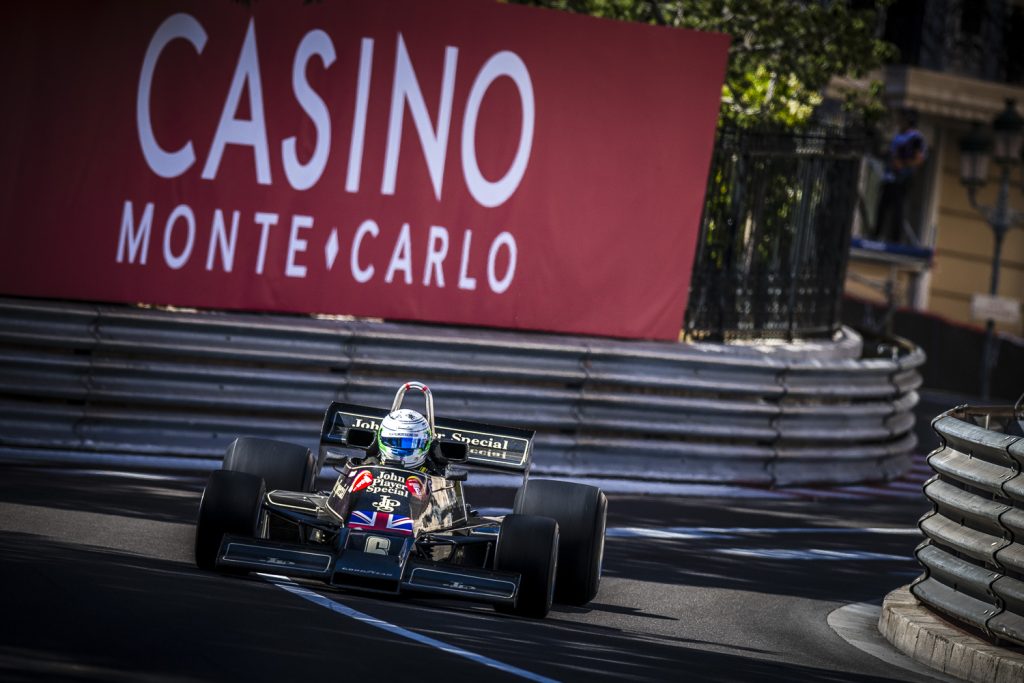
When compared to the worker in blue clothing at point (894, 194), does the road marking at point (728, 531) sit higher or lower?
lower

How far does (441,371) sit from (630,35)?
3.16 meters

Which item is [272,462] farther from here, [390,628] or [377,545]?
[390,628]

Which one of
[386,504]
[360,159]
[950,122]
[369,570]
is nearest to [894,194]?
[950,122]

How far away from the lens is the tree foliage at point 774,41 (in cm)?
1795

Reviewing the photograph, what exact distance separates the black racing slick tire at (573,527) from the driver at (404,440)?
1.78 ft

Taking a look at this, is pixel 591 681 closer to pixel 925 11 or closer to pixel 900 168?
pixel 900 168

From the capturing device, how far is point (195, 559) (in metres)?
8.33

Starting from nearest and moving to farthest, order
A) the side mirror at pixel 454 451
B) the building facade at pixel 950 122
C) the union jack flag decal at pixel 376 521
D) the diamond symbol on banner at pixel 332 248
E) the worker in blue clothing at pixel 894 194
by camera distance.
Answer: the union jack flag decal at pixel 376 521 → the side mirror at pixel 454 451 → the diamond symbol on banner at pixel 332 248 → the worker in blue clothing at pixel 894 194 → the building facade at pixel 950 122

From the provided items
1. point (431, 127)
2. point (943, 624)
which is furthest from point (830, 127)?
point (943, 624)

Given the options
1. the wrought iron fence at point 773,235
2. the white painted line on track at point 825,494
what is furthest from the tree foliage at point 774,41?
the white painted line on track at point 825,494

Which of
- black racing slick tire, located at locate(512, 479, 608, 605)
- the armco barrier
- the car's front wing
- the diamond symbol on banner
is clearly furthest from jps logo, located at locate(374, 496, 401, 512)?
the diamond symbol on banner

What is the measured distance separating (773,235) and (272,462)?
7371 millimetres

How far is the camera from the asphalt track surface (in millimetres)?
6328

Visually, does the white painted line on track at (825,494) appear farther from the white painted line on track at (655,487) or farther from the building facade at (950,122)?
the building facade at (950,122)
